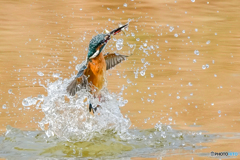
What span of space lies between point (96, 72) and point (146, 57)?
3187mm

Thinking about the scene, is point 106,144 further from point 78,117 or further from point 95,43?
point 95,43

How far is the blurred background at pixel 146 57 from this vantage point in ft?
15.6

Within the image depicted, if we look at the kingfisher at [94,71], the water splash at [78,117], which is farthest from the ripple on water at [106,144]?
the kingfisher at [94,71]

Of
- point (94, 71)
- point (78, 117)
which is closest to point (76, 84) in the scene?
point (94, 71)

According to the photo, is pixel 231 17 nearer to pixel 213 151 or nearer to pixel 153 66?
pixel 153 66

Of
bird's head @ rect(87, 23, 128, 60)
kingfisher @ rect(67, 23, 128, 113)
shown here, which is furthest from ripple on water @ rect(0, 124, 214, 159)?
bird's head @ rect(87, 23, 128, 60)

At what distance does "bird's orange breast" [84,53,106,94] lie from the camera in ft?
13.4

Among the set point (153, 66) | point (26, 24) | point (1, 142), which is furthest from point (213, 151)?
point (26, 24)

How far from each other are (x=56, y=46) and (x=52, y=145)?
379cm

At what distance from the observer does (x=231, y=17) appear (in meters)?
10.4

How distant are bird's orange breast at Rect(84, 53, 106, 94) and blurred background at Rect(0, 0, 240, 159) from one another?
0.96ft

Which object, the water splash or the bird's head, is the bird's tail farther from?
the bird's head

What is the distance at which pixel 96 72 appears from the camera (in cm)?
410

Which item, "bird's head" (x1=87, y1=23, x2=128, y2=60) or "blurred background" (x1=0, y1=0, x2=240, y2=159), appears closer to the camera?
"bird's head" (x1=87, y1=23, x2=128, y2=60)
